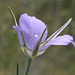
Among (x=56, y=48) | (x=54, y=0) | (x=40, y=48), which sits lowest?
(x=56, y=48)

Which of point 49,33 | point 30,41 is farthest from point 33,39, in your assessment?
point 49,33

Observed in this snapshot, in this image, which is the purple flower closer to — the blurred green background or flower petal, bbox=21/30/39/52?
flower petal, bbox=21/30/39/52

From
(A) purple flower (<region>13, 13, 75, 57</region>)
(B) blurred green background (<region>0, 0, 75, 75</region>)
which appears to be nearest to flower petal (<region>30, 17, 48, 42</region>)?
(A) purple flower (<region>13, 13, 75, 57</region>)

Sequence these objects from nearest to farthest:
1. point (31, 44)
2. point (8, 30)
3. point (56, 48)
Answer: point (31, 44), point (8, 30), point (56, 48)

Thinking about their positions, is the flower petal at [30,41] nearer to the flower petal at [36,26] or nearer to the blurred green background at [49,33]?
the flower petal at [36,26]

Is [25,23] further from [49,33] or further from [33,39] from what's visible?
[49,33]

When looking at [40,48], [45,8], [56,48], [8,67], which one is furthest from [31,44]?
[45,8]

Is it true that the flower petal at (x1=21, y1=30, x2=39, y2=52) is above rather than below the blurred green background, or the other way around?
above

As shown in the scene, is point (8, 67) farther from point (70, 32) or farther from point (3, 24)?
point (70, 32)
